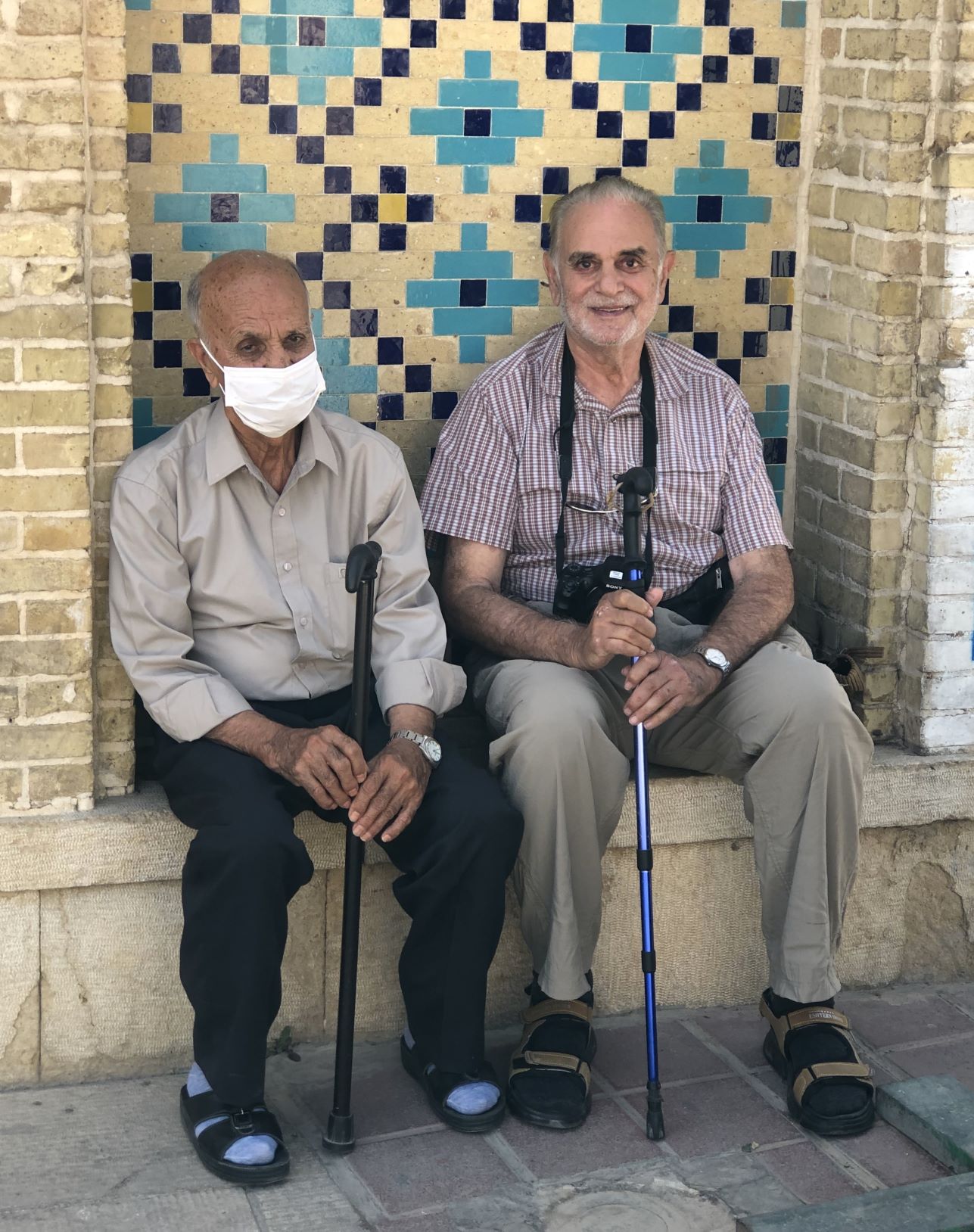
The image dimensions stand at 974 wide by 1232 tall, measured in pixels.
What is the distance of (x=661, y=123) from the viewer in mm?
4262

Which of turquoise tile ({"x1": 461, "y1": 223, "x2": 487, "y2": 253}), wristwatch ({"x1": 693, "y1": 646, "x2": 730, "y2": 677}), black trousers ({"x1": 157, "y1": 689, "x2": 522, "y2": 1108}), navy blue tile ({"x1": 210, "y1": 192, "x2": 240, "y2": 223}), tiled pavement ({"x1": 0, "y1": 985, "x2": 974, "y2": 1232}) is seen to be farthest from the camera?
turquoise tile ({"x1": 461, "y1": 223, "x2": 487, "y2": 253})

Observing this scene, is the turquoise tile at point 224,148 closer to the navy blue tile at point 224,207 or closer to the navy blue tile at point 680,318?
the navy blue tile at point 224,207

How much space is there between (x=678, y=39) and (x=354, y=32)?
2.68ft

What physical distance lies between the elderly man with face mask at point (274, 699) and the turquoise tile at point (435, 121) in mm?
770

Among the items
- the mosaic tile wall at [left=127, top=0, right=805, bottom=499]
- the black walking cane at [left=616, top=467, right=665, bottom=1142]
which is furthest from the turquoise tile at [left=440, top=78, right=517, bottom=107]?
the black walking cane at [left=616, top=467, right=665, bottom=1142]

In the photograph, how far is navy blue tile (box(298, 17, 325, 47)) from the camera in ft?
13.0

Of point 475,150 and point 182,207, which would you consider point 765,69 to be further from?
point 182,207

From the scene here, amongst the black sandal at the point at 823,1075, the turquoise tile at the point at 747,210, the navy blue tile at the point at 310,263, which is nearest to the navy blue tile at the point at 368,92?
the navy blue tile at the point at 310,263

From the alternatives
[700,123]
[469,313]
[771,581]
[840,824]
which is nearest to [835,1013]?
[840,824]

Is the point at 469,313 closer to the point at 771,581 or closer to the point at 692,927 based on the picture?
the point at 771,581

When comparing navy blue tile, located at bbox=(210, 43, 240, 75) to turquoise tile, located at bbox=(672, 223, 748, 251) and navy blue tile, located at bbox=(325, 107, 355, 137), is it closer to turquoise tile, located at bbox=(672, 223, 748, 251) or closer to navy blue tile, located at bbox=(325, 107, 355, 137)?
navy blue tile, located at bbox=(325, 107, 355, 137)

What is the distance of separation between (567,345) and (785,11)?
1.05 metres

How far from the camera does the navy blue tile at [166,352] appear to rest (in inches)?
158

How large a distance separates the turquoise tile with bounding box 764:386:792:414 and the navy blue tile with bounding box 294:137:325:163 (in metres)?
1.31
